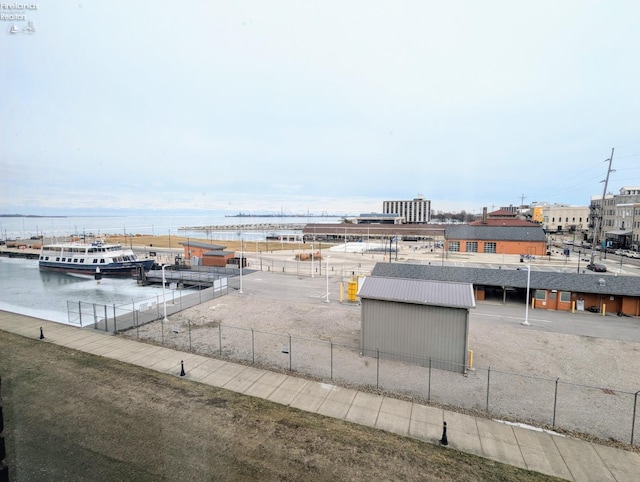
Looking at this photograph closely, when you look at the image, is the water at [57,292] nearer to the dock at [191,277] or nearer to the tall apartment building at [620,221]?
the dock at [191,277]

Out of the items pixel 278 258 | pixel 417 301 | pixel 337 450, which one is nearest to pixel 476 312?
pixel 417 301

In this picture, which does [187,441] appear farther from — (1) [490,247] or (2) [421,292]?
(1) [490,247]

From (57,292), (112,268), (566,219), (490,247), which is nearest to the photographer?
(57,292)

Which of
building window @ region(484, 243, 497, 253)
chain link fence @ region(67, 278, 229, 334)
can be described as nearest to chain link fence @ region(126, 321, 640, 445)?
chain link fence @ region(67, 278, 229, 334)

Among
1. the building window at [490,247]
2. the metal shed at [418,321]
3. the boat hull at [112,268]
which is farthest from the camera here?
the building window at [490,247]

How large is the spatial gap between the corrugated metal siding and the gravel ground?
636mm

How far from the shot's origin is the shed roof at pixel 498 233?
6575 cm

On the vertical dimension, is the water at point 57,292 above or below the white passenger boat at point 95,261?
below

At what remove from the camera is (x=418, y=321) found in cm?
1698

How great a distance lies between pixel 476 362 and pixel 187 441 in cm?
1408

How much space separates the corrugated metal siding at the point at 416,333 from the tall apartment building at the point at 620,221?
68.9m

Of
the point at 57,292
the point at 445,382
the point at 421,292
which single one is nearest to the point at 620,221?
the point at 421,292

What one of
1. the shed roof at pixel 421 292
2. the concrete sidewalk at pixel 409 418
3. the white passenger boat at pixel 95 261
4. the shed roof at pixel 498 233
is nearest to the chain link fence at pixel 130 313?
the concrete sidewalk at pixel 409 418

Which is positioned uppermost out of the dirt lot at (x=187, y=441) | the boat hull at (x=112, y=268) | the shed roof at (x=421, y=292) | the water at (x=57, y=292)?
the shed roof at (x=421, y=292)
